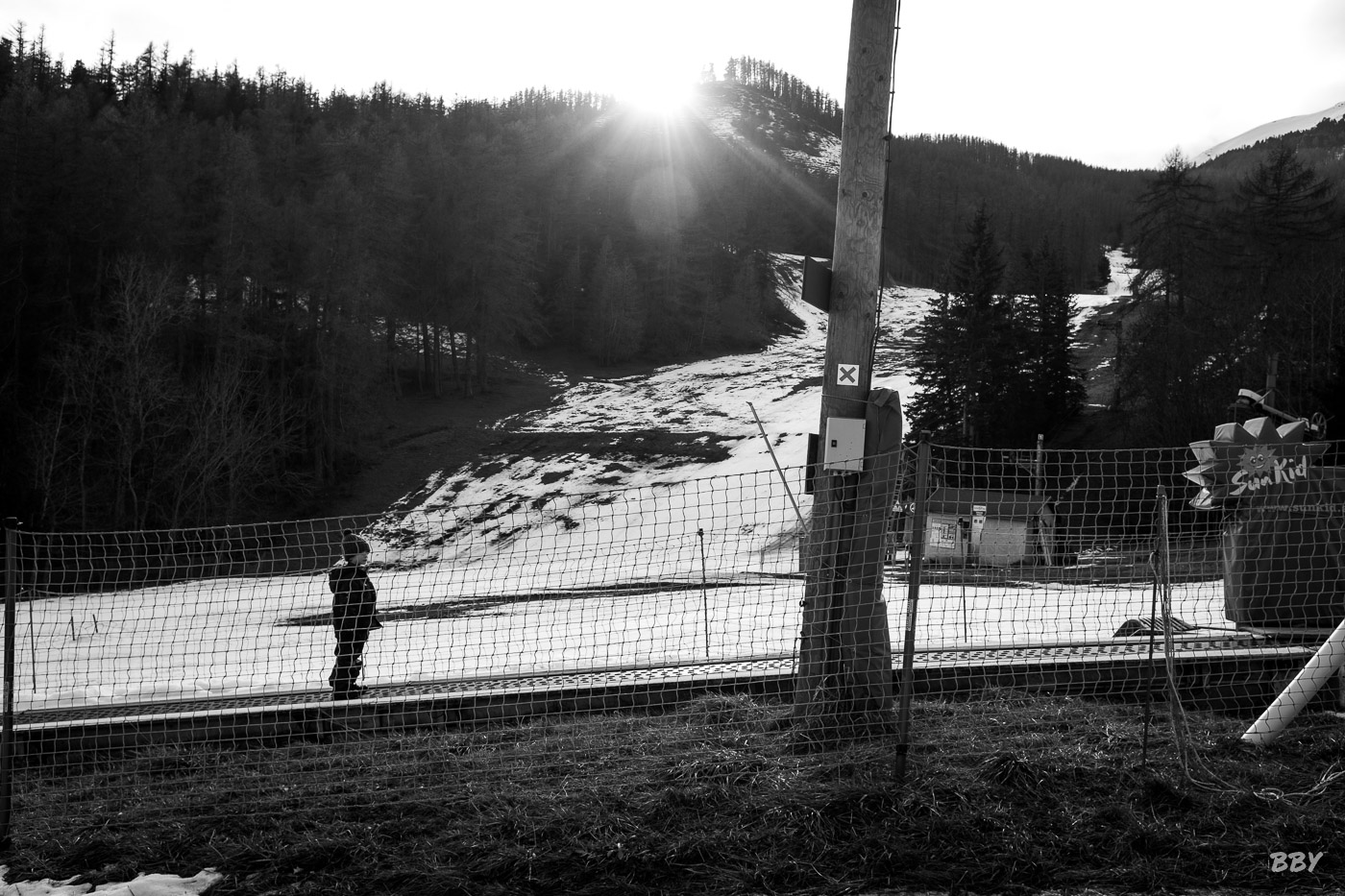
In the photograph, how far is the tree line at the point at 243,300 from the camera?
116ft

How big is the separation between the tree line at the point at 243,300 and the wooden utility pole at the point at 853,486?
33.1 m

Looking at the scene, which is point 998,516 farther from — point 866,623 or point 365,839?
point 365,839

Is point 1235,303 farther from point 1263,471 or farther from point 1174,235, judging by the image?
point 1263,471

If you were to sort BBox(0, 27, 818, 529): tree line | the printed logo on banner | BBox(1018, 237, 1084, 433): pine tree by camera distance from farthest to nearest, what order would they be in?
BBox(1018, 237, 1084, 433): pine tree, BBox(0, 27, 818, 529): tree line, the printed logo on banner

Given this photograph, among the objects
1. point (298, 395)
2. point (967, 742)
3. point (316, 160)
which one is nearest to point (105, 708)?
point (967, 742)

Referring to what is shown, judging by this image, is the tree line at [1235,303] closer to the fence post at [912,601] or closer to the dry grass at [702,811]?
the dry grass at [702,811]

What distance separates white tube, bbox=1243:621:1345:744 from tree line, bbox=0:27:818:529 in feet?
114

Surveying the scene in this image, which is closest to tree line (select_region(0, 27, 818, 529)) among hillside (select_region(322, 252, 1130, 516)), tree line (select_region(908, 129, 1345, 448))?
hillside (select_region(322, 252, 1130, 516))

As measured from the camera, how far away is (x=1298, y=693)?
17.0 ft

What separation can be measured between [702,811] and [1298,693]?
3222 mm

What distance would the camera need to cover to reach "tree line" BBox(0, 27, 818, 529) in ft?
116

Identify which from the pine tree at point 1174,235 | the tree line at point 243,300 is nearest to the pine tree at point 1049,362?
the pine tree at point 1174,235

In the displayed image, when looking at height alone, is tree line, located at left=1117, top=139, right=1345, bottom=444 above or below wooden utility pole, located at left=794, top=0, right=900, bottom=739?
above

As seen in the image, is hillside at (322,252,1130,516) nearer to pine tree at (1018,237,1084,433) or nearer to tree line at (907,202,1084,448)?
pine tree at (1018,237,1084,433)
